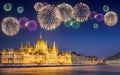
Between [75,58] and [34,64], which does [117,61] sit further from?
[34,64]

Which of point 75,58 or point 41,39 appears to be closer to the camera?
point 41,39

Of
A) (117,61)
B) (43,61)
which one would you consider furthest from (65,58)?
(117,61)

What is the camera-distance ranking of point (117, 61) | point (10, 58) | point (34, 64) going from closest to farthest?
point (10, 58), point (34, 64), point (117, 61)

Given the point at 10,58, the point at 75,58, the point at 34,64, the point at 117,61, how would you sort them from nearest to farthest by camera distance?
the point at 10,58 < the point at 34,64 < the point at 75,58 < the point at 117,61

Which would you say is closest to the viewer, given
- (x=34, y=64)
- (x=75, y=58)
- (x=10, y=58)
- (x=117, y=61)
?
(x=10, y=58)

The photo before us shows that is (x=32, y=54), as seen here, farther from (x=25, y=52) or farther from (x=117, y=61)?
(x=117, y=61)

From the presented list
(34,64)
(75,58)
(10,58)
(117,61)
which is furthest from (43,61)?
(117,61)
